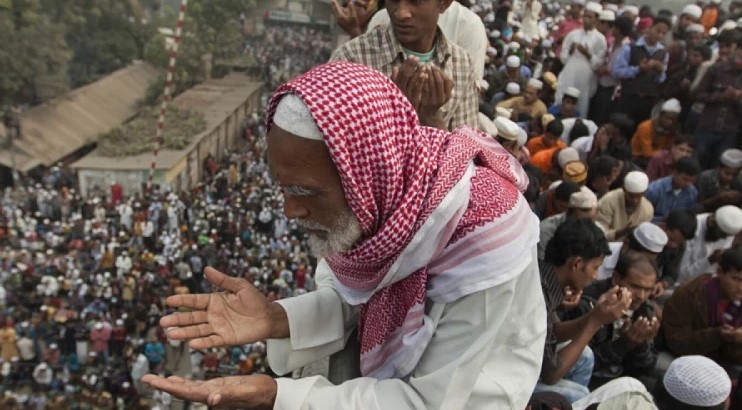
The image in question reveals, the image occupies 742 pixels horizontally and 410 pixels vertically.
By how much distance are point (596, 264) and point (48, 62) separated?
31225 millimetres

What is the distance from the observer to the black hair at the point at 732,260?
9.66 ft

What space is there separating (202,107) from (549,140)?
96.0ft

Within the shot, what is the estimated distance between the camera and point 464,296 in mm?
1219

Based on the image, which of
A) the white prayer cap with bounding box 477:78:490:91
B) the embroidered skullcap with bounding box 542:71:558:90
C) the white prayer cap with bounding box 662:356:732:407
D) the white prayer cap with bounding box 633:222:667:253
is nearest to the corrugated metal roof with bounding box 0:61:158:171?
the embroidered skullcap with bounding box 542:71:558:90

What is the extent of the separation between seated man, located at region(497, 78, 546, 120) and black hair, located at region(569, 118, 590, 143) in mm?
524

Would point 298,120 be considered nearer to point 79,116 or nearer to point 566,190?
point 566,190

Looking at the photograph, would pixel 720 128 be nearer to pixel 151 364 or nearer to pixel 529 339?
pixel 529 339

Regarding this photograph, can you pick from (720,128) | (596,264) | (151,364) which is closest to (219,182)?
(151,364)

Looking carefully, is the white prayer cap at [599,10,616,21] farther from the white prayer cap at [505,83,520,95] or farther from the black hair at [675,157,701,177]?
the black hair at [675,157,701,177]

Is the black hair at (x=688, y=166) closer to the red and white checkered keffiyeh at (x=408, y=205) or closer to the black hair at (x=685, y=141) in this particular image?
the black hair at (x=685, y=141)

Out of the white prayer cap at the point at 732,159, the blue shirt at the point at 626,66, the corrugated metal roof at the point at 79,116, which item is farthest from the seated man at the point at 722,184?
the corrugated metal roof at the point at 79,116

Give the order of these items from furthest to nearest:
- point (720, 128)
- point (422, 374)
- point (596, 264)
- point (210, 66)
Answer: point (210, 66) < point (720, 128) < point (596, 264) < point (422, 374)

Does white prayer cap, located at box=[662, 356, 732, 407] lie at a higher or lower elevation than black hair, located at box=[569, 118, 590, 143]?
higher

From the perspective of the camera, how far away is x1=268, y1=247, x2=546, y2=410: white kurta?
1213 mm
